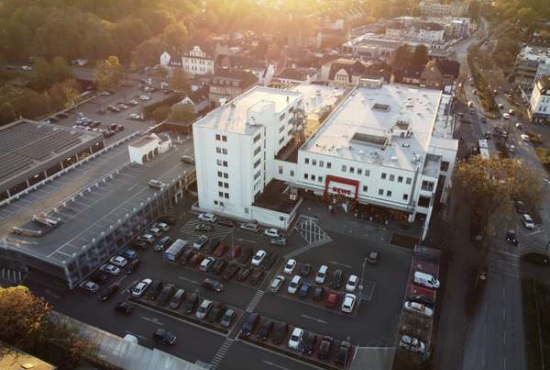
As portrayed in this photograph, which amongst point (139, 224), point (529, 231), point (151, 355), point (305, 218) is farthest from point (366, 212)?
point (151, 355)

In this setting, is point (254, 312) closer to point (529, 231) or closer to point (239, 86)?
point (529, 231)

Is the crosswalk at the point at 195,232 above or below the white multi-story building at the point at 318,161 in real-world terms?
below

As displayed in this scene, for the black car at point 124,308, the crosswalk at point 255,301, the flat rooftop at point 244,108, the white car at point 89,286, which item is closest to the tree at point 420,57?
the flat rooftop at point 244,108

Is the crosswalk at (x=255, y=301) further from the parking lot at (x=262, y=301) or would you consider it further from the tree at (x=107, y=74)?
the tree at (x=107, y=74)

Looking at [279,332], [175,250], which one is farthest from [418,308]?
[175,250]

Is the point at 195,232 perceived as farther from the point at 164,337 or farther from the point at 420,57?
the point at 420,57

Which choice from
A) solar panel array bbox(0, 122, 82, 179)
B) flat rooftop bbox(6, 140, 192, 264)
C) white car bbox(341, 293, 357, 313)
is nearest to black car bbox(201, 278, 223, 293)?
white car bbox(341, 293, 357, 313)
